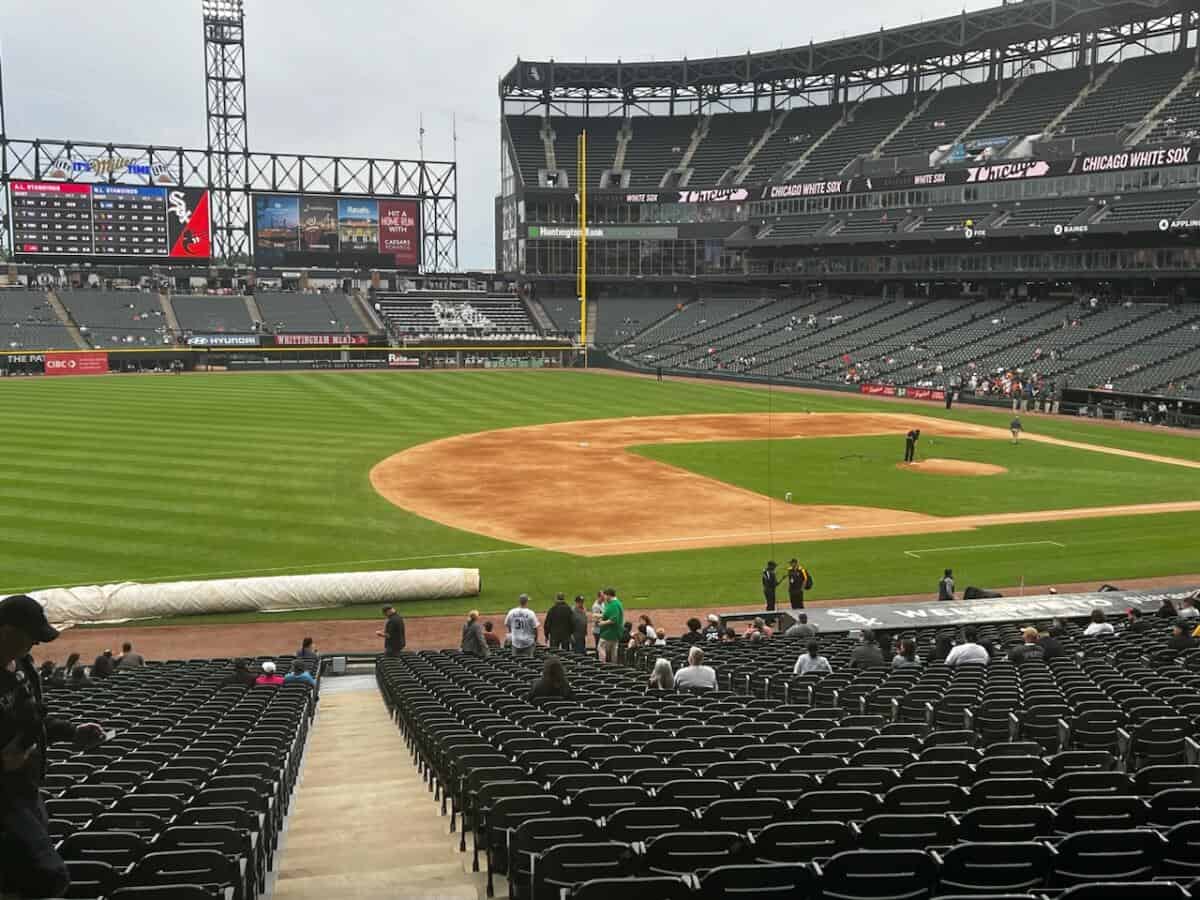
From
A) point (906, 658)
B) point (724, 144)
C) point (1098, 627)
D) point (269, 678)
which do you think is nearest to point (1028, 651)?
point (906, 658)

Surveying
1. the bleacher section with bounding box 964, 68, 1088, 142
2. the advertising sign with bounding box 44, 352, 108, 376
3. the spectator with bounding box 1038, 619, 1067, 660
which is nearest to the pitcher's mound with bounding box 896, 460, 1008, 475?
the spectator with bounding box 1038, 619, 1067, 660

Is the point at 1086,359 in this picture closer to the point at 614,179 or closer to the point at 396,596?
the point at 396,596

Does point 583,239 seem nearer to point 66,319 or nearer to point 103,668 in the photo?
point 66,319

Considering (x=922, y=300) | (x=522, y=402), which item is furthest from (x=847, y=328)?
(x=522, y=402)

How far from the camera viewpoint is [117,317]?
304 feet

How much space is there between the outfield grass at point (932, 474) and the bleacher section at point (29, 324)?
197 feet

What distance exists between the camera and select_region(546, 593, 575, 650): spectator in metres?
20.2

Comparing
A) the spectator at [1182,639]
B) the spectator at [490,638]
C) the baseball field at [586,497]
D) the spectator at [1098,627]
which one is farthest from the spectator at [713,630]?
the spectator at [1182,639]

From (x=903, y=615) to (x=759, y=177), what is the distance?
85551mm

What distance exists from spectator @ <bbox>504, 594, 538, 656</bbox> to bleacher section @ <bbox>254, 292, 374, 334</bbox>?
262ft

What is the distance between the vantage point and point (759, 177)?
101m

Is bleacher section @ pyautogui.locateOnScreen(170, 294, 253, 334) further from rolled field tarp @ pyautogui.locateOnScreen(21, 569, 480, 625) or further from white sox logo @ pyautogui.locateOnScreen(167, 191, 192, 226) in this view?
rolled field tarp @ pyautogui.locateOnScreen(21, 569, 480, 625)

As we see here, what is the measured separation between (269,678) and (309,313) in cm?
8710

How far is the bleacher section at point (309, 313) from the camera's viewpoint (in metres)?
96.1
